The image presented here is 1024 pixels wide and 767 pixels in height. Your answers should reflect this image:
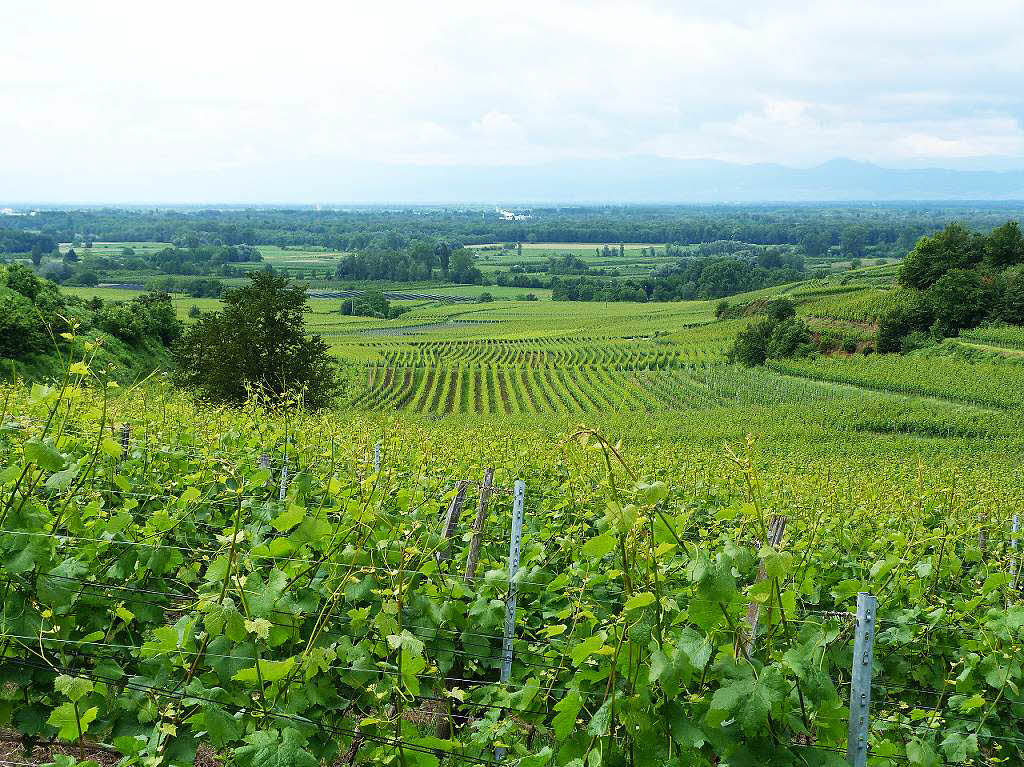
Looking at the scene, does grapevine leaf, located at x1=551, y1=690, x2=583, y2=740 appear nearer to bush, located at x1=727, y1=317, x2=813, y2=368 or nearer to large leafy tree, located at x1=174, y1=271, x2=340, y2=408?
large leafy tree, located at x1=174, y1=271, x2=340, y2=408

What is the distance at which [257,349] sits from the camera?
24672 mm

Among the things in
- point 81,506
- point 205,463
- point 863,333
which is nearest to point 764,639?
point 81,506

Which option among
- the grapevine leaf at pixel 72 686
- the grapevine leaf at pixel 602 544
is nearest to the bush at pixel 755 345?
the grapevine leaf at pixel 602 544

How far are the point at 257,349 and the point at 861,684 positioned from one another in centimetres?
2388

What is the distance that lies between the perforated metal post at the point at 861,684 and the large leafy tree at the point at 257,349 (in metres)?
21.9

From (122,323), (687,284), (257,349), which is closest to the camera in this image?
(257,349)

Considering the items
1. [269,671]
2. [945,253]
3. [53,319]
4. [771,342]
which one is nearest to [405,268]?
[771,342]

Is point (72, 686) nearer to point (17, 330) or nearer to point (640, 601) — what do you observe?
point (640, 601)

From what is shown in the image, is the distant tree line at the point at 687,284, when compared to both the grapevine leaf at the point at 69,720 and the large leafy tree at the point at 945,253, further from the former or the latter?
the grapevine leaf at the point at 69,720

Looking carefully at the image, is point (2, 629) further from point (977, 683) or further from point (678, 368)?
point (678, 368)

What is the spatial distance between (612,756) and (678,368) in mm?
61637

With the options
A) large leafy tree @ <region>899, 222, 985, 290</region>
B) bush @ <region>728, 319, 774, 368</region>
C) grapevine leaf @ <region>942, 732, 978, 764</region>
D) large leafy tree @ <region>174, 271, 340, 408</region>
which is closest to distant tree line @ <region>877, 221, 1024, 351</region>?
large leafy tree @ <region>899, 222, 985, 290</region>

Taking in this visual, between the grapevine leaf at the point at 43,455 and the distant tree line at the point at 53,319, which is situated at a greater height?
the grapevine leaf at the point at 43,455

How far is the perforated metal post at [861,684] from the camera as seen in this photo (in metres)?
2.68
